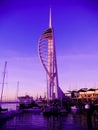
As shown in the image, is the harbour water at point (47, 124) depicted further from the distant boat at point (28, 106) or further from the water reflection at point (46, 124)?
the distant boat at point (28, 106)

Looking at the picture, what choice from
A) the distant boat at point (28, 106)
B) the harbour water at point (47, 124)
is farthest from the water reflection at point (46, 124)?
the distant boat at point (28, 106)

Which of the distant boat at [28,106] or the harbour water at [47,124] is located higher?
the distant boat at [28,106]

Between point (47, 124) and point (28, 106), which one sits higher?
point (28, 106)

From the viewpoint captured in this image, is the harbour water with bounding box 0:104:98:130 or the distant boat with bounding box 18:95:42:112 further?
the distant boat with bounding box 18:95:42:112

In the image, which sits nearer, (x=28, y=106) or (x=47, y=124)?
(x=47, y=124)

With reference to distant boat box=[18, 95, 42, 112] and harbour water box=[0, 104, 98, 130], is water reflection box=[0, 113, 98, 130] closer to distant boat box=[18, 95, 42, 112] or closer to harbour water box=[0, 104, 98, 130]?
harbour water box=[0, 104, 98, 130]

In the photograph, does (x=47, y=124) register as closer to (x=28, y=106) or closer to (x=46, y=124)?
(x=46, y=124)

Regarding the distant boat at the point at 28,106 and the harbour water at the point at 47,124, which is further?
the distant boat at the point at 28,106

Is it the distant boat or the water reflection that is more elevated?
the distant boat

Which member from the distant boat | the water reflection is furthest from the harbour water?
the distant boat

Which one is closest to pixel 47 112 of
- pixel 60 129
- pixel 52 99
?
pixel 52 99

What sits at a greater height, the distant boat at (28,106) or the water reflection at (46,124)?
the distant boat at (28,106)

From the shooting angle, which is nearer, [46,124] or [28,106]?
[46,124]

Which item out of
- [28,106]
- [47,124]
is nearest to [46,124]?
[47,124]
